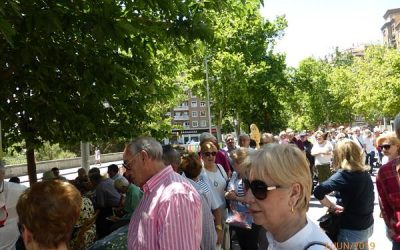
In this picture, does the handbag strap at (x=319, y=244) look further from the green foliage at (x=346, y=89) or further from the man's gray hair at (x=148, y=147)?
the green foliage at (x=346, y=89)

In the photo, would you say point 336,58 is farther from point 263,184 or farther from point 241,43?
point 263,184

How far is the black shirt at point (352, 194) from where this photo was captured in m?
4.41

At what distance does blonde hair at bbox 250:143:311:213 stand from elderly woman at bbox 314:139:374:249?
2.27m

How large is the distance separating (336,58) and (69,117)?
91.5 metres

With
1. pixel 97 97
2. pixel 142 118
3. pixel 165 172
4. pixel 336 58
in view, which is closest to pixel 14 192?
pixel 165 172

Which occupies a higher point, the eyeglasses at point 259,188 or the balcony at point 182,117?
the balcony at point 182,117

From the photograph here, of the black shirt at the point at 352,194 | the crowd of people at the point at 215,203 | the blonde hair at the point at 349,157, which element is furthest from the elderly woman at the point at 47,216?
the blonde hair at the point at 349,157

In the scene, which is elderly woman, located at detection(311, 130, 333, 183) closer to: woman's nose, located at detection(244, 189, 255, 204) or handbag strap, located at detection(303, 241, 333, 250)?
woman's nose, located at detection(244, 189, 255, 204)

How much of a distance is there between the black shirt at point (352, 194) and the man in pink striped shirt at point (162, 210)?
1.75 meters

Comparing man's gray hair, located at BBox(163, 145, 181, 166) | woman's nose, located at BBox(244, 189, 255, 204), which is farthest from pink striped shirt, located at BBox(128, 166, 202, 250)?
man's gray hair, located at BBox(163, 145, 181, 166)

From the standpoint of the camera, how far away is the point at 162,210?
300 centimetres

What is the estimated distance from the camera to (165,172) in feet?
10.7

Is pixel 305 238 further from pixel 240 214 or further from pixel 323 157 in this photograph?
pixel 323 157

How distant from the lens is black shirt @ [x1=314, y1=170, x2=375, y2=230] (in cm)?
441
